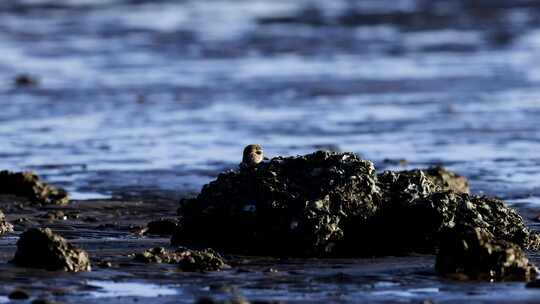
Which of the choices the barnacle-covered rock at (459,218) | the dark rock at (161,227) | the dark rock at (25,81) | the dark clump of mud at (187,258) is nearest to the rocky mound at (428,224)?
the barnacle-covered rock at (459,218)

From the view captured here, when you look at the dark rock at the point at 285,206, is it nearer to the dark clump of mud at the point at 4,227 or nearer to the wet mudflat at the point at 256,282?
the wet mudflat at the point at 256,282

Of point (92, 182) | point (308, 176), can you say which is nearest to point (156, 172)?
point (92, 182)

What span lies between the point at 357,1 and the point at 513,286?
4200 centimetres

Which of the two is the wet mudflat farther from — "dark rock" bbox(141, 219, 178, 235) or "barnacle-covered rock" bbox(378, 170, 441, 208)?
"dark rock" bbox(141, 219, 178, 235)

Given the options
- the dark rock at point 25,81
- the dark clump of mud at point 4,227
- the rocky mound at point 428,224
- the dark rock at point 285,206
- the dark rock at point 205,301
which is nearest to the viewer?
the dark rock at point 205,301

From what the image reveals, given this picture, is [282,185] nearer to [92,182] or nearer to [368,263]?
[368,263]

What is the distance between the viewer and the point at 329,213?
A: 1026 centimetres

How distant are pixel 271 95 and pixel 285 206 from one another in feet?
45.2

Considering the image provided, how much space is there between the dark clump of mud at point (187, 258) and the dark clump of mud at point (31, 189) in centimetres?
356

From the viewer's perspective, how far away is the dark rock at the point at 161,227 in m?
11.5

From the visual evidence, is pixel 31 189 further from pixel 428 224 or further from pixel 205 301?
pixel 205 301

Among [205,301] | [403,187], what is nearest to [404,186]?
[403,187]

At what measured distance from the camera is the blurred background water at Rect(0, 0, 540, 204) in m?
16.8

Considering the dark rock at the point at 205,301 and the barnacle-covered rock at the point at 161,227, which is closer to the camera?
the dark rock at the point at 205,301
